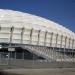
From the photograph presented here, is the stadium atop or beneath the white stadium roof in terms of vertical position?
beneath

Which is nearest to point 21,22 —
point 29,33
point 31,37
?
point 29,33

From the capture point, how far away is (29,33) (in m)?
66.8

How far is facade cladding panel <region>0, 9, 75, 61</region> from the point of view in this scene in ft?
216

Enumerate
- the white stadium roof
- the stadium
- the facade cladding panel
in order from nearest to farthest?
the stadium, the facade cladding panel, the white stadium roof

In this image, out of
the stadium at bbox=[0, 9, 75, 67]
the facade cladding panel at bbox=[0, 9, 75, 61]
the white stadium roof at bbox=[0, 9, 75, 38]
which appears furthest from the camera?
the white stadium roof at bbox=[0, 9, 75, 38]

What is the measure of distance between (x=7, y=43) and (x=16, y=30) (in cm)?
531

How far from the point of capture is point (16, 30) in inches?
2621

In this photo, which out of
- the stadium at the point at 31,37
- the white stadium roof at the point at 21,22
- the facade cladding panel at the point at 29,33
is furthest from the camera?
the white stadium roof at the point at 21,22

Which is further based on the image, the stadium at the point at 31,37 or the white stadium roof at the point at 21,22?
the white stadium roof at the point at 21,22

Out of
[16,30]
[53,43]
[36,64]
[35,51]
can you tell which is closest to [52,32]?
[53,43]

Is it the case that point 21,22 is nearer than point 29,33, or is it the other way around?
point 29,33

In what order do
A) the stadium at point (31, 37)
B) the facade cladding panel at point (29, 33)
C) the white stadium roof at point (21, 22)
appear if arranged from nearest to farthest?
the stadium at point (31, 37)
the facade cladding panel at point (29, 33)
the white stadium roof at point (21, 22)

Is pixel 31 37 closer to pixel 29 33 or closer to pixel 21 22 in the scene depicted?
pixel 29 33

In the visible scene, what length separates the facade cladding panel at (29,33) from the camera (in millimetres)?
65750
